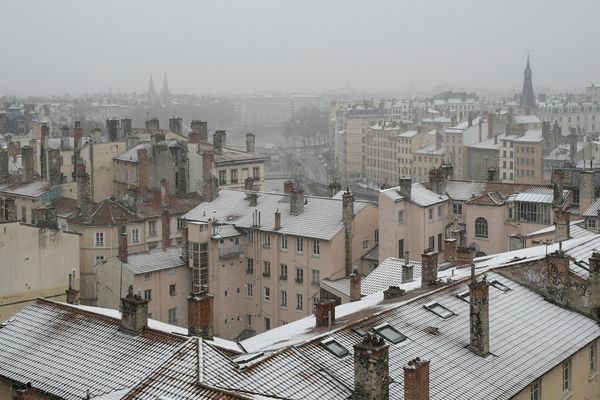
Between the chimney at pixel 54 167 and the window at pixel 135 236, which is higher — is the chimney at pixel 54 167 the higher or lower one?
the higher one

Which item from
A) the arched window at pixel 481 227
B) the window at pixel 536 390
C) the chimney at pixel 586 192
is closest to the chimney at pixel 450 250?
the arched window at pixel 481 227

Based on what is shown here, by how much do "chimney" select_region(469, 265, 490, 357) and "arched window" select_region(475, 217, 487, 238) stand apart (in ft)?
88.9

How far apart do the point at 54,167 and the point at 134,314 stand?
147ft

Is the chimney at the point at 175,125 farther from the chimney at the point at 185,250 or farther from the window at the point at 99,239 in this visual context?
the chimney at the point at 185,250

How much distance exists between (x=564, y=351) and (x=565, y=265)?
15.2 feet

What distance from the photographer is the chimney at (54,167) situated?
6462 centimetres

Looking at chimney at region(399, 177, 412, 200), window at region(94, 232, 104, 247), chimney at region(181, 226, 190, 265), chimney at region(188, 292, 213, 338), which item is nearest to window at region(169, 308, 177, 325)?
chimney at region(181, 226, 190, 265)

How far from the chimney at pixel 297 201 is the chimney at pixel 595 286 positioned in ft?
76.3

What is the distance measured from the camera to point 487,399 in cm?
2131

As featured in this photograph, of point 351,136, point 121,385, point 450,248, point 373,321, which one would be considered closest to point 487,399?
point 373,321

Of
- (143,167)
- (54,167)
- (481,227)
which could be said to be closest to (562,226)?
(481,227)

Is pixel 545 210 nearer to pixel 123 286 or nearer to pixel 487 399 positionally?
pixel 123 286

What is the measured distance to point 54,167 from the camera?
65.7m

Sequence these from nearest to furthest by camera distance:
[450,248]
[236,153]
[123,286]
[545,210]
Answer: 1. [450,248]
2. [123,286]
3. [545,210]
4. [236,153]
